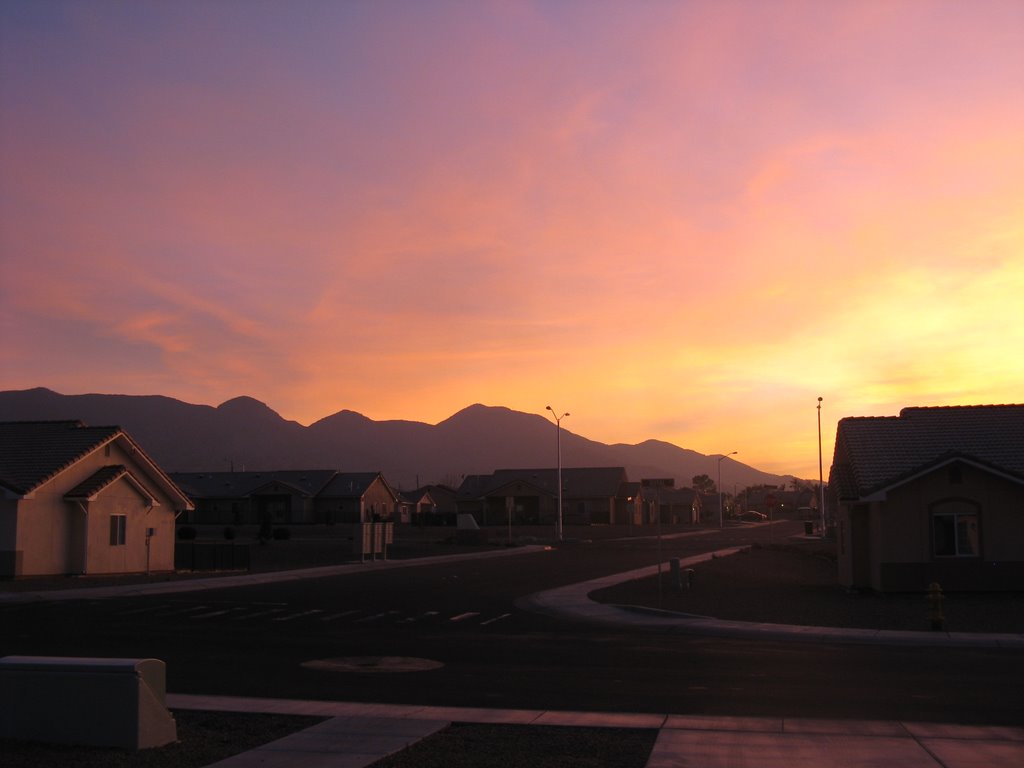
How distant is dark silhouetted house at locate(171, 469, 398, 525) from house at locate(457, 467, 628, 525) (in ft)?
47.4

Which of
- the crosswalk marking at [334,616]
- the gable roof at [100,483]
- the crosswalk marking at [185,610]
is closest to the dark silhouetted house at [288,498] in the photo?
the gable roof at [100,483]

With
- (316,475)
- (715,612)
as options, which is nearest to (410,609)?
(715,612)

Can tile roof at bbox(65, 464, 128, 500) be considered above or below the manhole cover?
above

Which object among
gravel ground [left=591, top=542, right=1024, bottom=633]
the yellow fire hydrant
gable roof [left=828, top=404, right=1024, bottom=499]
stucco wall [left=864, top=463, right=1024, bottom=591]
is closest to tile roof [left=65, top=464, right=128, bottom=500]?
gravel ground [left=591, top=542, right=1024, bottom=633]

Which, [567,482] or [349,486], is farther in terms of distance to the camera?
[567,482]

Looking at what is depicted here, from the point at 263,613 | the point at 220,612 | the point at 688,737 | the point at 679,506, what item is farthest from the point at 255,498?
the point at 688,737

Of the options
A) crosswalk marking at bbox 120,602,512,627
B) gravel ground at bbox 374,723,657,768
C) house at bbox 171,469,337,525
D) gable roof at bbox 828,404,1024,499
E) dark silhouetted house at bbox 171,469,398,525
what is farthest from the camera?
house at bbox 171,469,337,525

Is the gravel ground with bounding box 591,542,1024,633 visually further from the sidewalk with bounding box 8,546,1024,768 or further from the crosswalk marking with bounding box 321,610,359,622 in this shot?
the sidewalk with bounding box 8,546,1024,768

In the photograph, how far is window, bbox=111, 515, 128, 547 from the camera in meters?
37.6

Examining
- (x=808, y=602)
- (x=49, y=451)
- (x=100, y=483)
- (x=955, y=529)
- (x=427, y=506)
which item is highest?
(x=49, y=451)

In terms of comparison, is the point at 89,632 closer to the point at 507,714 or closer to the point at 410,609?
the point at 410,609

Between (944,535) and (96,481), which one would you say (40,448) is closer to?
(96,481)

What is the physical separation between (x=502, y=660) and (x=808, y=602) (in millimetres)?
13222

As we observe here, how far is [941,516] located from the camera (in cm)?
2866
